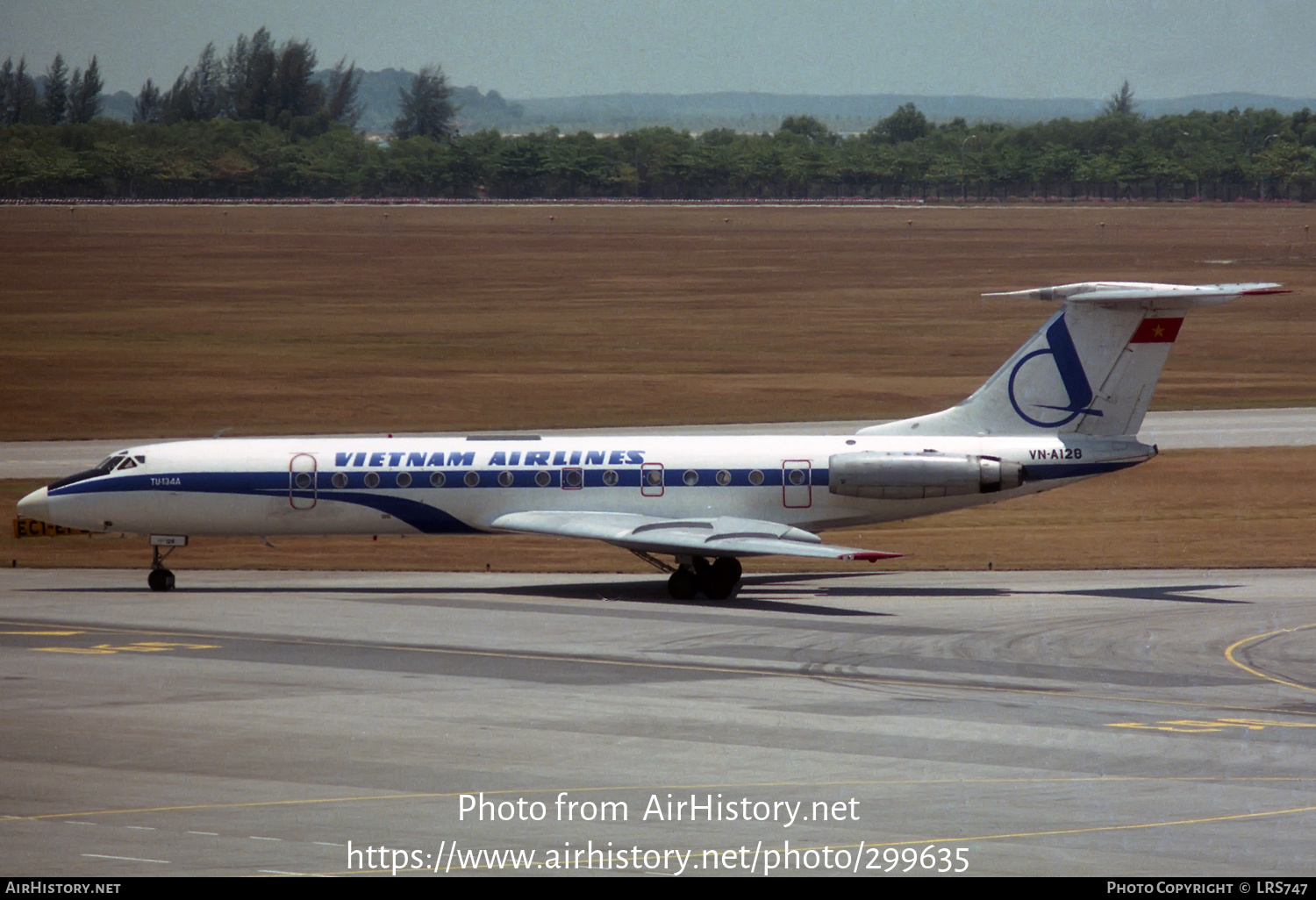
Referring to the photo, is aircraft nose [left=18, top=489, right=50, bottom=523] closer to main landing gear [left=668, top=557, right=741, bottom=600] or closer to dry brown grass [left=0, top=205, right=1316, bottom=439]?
main landing gear [left=668, top=557, right=741, bottom=600]

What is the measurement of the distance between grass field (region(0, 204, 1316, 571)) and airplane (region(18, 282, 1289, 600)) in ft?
14.1

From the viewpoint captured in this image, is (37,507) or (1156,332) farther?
(37,507)

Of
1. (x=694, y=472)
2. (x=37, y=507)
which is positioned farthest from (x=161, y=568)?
(x=694, y=472)

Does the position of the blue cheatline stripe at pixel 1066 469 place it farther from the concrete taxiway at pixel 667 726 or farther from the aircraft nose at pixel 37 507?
the aircraft nose at pixel 37 507

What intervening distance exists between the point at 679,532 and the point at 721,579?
1413mm

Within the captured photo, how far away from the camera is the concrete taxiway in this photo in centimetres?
1616

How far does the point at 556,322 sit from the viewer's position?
295 ft

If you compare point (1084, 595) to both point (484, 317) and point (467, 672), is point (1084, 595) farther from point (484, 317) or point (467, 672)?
point (484, 317)

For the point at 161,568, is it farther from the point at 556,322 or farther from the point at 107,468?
the point at 556,322

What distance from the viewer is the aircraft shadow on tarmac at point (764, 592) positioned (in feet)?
109

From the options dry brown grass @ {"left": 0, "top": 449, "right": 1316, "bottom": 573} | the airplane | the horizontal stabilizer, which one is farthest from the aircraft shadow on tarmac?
the horizontal stabilizer

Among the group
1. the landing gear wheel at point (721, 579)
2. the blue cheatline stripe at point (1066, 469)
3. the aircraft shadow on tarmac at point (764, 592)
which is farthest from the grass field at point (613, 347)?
the landing gear wheel at point (721, 579)

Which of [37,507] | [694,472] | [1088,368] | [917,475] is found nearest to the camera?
[917,475]

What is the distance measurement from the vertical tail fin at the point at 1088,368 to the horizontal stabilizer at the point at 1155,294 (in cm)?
4
